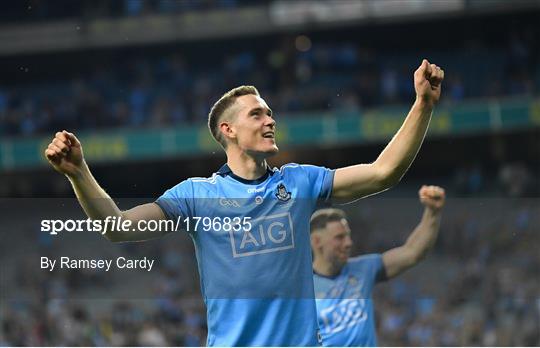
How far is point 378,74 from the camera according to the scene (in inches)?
620

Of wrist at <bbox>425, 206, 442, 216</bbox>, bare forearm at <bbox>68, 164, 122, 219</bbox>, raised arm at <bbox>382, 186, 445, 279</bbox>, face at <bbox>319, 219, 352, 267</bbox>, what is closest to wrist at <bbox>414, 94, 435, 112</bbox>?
bare forearm at <bbox>68, 164, 122, 219</bbox>

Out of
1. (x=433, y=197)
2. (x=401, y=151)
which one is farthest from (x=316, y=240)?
(x=401, y=151)

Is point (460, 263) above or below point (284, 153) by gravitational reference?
below

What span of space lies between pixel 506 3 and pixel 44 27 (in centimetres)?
711

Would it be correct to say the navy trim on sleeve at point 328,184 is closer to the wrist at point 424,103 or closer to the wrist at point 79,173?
the wrist at point 424,103

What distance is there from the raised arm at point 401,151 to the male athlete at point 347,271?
1413mm

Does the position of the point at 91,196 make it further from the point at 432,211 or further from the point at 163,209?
the point at 432,211

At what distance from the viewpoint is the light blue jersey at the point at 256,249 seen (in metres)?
4.33

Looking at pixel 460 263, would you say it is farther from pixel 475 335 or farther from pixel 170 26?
pixel 170 26

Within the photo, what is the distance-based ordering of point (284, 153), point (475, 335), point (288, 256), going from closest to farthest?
point (288, 256), point (475, 335), point (284, 153)

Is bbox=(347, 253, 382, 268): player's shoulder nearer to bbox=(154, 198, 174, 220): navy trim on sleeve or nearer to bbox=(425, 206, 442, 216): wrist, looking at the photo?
bbox=(425, 206, 442, 216): wrist

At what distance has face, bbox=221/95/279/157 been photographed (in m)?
4.60

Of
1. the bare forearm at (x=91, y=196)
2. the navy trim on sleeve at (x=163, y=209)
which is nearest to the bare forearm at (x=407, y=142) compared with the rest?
the navy trim on sleeve at (x=163, y=209)

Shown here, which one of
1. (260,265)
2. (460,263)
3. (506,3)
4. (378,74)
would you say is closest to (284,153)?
(378,74)
